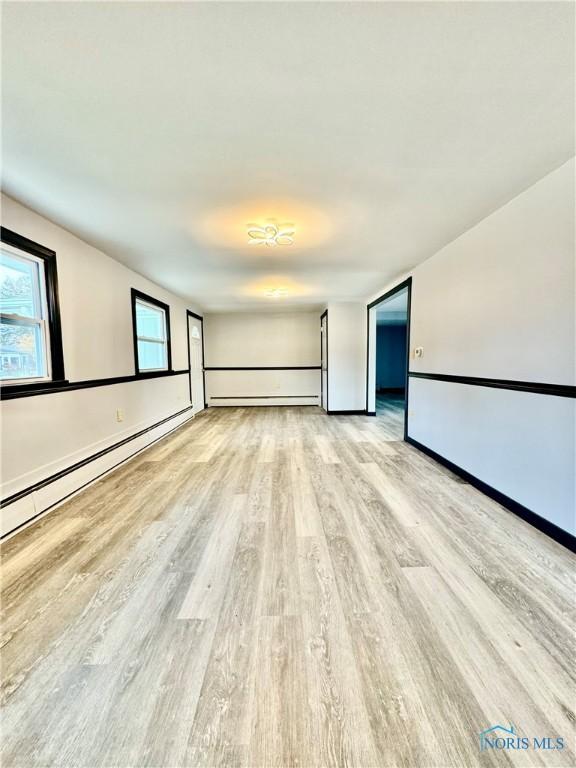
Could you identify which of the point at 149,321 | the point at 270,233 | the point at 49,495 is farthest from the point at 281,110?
the point at 149,321

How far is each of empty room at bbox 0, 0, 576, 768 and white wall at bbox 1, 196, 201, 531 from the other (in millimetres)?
24

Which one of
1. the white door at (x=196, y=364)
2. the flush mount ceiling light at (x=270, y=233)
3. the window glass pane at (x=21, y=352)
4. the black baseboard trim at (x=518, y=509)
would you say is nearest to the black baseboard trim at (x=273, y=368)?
the white door at (x=196, y=364)

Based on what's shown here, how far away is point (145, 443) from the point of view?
12.9 feet

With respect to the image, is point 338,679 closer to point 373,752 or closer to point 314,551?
point 373,752

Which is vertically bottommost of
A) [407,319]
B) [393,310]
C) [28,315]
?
[28,315]

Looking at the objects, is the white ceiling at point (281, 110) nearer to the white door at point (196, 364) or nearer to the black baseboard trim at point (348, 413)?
the white door at point (196, 364)

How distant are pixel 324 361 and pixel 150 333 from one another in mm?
3527

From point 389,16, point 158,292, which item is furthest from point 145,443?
point 389,16

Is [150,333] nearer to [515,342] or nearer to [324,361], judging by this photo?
[324,361]

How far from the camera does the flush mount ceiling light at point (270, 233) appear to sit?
2456mm

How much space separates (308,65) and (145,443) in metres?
3.93

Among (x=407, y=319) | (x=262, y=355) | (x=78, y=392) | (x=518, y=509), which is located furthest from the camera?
(x=262, y=355)

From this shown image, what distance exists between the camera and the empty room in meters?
0.97

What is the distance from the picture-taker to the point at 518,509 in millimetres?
2131
